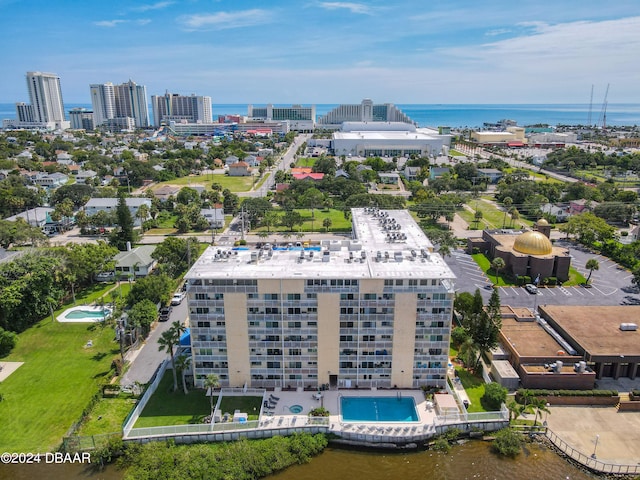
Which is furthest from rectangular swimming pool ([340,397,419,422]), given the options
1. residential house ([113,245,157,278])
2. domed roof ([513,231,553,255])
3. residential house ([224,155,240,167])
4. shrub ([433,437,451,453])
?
residential house ([224,155,240,167])

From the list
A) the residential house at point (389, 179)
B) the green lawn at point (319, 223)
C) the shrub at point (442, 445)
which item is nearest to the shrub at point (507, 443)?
the shrub at point (442, 445)

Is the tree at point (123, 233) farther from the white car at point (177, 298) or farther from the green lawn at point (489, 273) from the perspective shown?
the green lawn at point (489, 273)

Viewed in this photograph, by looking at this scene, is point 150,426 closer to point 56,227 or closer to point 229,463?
point 229,463

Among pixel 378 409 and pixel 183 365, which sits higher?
pixel 183 365

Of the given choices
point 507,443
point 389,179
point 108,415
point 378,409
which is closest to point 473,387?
point 507,443

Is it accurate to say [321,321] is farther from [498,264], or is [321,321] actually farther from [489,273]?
[489,273]

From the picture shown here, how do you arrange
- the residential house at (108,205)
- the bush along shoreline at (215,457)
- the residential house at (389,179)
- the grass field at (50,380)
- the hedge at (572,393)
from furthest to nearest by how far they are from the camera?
the residential house at (389,179)
the residential house at (108,205)
the hedge at (572,393)
the grass field at (50,380)
the bush along shoreline at (215,457)

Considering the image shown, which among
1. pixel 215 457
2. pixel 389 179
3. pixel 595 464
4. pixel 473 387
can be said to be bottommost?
pixel 595 464
